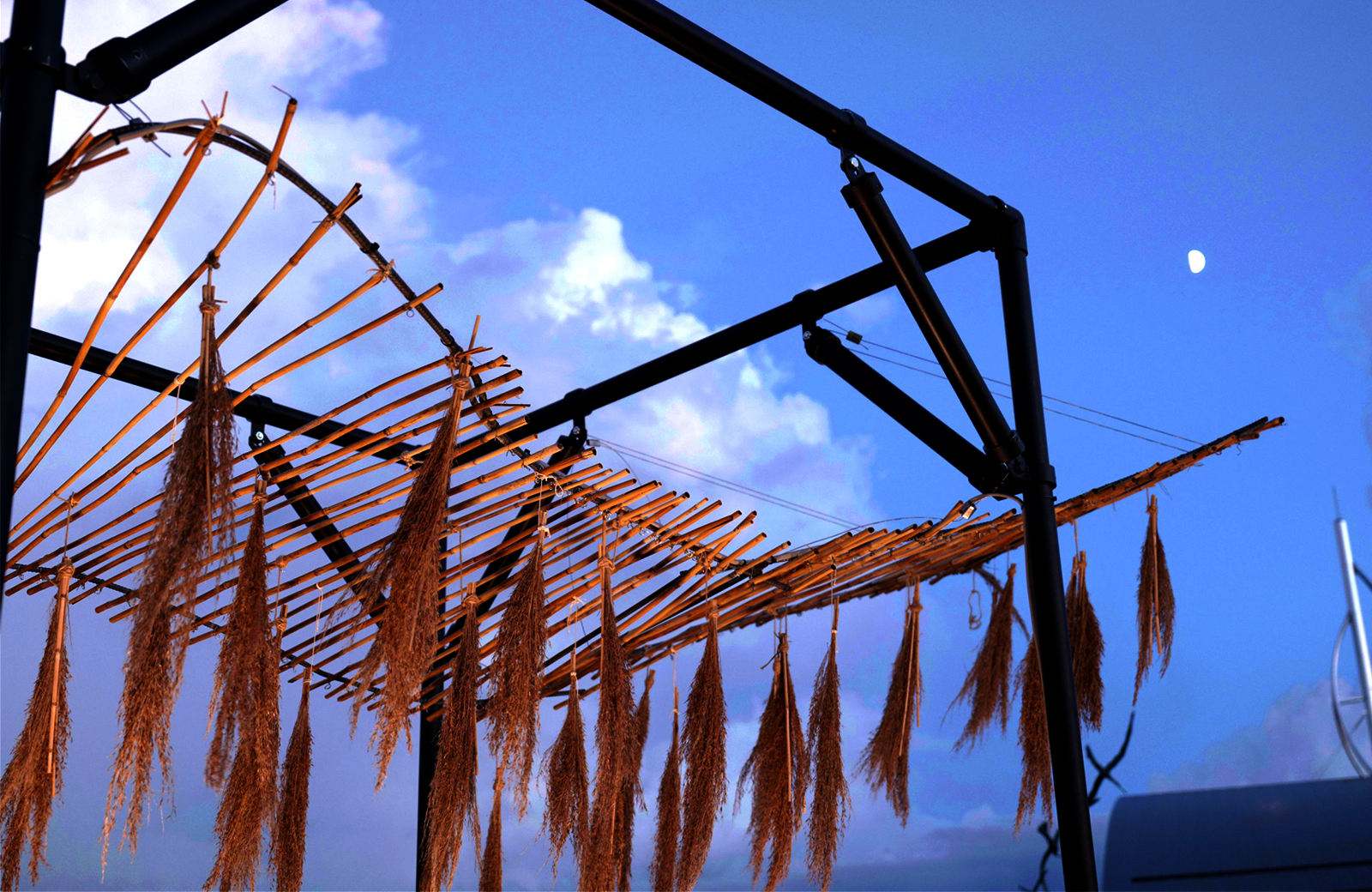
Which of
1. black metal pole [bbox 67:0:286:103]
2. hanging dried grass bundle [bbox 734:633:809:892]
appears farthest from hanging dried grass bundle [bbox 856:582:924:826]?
black metal pole [bbox 67:0:286:103]

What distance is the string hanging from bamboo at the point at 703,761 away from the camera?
14.3ft

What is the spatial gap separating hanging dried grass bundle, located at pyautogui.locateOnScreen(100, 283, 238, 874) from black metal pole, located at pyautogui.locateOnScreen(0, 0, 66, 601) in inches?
21.8

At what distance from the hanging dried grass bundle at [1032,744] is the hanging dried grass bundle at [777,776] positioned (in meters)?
0.84

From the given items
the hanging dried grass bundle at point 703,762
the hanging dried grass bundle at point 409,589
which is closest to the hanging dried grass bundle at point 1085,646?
the hanging dried grass bundle at point 703,762

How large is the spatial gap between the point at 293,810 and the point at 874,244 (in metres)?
2.74

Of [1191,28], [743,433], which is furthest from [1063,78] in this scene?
[743,433]

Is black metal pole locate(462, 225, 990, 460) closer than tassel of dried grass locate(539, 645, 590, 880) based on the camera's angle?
Yes

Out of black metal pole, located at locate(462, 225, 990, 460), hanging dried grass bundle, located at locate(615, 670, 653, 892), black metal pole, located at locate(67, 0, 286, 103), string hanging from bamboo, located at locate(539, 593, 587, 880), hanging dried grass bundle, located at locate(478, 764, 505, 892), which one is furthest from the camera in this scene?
hanging dried grass bundle, located at locate(478, 764, 505, 892)

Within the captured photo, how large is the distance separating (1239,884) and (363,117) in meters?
7.98

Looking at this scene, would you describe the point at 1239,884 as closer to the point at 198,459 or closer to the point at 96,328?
the point at 198,459

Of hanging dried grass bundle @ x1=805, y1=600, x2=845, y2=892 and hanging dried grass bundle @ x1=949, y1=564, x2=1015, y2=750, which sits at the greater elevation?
hanging dried grass bundle @ x1=949, y1=564, x2=1015, y2=750

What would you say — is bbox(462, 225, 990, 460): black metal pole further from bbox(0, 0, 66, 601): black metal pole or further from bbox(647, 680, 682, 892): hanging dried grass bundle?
bbox(0, 0, 66, 601): black metal pole

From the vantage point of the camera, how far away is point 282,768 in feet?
13.9

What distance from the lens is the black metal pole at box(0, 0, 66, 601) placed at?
1.67 metres
